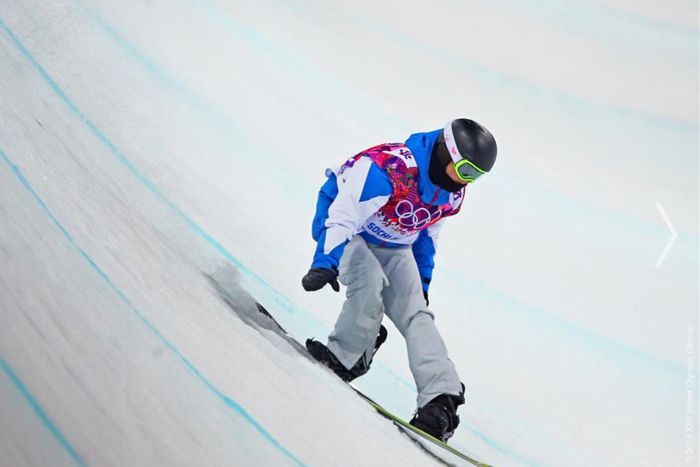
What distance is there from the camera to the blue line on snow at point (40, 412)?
1.50 metres

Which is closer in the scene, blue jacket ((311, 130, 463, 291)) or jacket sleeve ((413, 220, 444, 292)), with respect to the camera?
blue jacket ((311, 130, 463, 291))

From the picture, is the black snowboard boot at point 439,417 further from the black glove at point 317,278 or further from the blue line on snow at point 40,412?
the blue line on snow at point 40,412

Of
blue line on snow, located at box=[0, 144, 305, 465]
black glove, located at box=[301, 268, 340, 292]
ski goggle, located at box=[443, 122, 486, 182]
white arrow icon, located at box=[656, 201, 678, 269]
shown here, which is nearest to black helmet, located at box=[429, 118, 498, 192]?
ski goggle, located at box=[443, 122, 486, 182]

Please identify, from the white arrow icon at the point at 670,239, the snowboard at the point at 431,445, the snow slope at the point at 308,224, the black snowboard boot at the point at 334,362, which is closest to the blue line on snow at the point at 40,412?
the snow slope at the point at 308,224

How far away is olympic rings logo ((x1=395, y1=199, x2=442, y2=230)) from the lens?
2.72 metres

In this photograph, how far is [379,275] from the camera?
8.93 feet

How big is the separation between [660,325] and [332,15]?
3074 mm

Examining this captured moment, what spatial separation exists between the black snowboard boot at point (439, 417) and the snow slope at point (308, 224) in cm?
20

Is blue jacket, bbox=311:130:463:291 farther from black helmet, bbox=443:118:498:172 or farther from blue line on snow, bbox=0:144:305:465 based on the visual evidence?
blue line on snow, bbox=0:144:305:465

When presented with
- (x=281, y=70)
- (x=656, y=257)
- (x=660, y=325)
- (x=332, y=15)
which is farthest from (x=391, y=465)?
(x=332, y=15)

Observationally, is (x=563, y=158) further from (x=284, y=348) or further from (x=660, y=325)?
(x=284, y=348)

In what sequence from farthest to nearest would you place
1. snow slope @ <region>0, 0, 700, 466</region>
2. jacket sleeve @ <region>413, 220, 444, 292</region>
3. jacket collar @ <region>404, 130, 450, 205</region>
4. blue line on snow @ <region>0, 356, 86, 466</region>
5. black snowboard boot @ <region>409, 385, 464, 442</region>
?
1. jacket sleeve @ <region>413, 220, 444, 292</region>
2. jacket collar @ <region>404, 130, 450, 205</region>
3. black snowboard boot @ <region>409, 385, 464, 442</region>
4. snow slope @ <region>0, 0, 700, 466</region>
5. blue line on snow @ <region>0, 356, 86, 466</region>

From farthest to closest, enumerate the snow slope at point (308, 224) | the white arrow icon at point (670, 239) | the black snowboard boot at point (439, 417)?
the white arrow icon at point (670, 239) → the black snowboard boot at point (439, 417) → the snow slope at point (308, 224)

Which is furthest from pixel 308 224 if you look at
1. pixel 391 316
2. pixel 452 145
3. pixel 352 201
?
pixel 452 145
